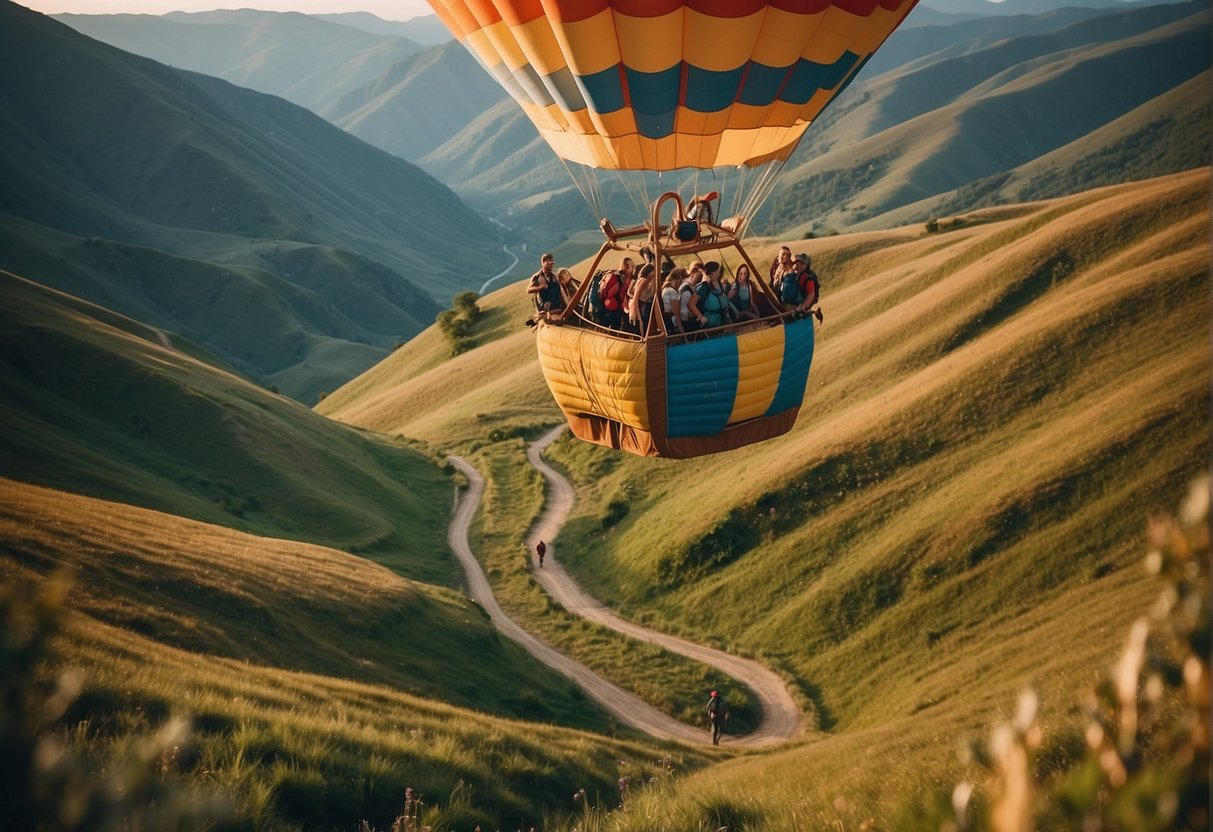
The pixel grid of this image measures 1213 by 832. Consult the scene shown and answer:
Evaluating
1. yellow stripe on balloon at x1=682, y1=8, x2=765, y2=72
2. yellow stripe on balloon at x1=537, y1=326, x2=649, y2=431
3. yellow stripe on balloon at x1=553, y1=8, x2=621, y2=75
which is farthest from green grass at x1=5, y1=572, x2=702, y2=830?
yellow stripe on balloon at x1=682, y1=8, x2=765, y2=72

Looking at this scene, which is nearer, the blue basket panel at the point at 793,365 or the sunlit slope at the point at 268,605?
the blue basket panel at the point at 793,365

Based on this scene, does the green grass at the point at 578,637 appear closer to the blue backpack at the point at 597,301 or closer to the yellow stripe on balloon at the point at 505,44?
the blue backpack at the point at 597,301

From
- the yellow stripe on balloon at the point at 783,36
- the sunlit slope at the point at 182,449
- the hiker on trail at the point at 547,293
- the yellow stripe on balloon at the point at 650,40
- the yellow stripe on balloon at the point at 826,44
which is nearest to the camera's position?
the yellow stripe on balloon at the point at 650,40

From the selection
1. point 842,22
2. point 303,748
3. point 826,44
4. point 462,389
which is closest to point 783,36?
point 826,44

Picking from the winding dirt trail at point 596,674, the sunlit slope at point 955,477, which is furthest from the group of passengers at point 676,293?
the winding dirt trail at point 596,674

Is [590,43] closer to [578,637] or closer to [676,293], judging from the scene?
[676,293]

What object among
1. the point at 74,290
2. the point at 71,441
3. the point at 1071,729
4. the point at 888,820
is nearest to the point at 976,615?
the point at 1071,729

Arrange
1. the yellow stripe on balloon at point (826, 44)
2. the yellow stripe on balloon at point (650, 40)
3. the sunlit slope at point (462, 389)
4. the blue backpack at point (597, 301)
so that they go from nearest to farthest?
the yellow stripe on balloon at point (650, 40) < the yellow stripe on balloon at point (826, 44) < the blue backpack at point (597, 301) < the sunlit slope at point (462, 389)

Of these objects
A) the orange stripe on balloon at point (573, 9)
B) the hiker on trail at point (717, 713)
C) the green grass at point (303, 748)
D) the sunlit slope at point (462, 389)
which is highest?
the sunlit slope at point (462, 389)
